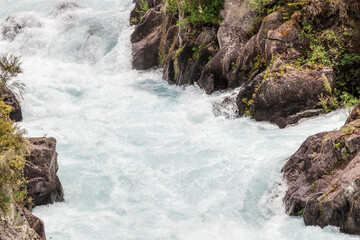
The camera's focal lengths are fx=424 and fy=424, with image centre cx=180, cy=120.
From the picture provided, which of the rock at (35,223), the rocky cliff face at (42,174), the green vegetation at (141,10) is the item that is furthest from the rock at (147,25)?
the rock at (35,223)

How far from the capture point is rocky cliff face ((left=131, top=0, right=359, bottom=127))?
36.1ft

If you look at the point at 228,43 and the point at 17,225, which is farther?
the point at 228,43

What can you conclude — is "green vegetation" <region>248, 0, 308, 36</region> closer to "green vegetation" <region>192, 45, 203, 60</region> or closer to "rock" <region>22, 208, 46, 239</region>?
"green vegetation" <region>192, 45, 203, 60</region>

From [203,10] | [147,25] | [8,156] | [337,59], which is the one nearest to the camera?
[8,156]

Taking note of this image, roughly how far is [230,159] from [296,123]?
2.18 m

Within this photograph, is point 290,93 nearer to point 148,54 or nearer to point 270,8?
point 270,8

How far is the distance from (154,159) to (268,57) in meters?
4.53

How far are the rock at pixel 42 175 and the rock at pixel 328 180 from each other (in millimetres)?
4816

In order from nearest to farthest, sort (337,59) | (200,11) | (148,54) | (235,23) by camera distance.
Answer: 1. (337,59)
2. (235,23)
3. (200,11)
4. (148,54)

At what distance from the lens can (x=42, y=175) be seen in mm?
8820

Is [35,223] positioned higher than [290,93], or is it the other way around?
[290,93]

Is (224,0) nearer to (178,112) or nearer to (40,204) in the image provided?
(178,112)

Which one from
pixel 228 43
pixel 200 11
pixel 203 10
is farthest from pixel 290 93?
pixel 203 10

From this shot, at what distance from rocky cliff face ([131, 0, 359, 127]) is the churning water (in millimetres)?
540
